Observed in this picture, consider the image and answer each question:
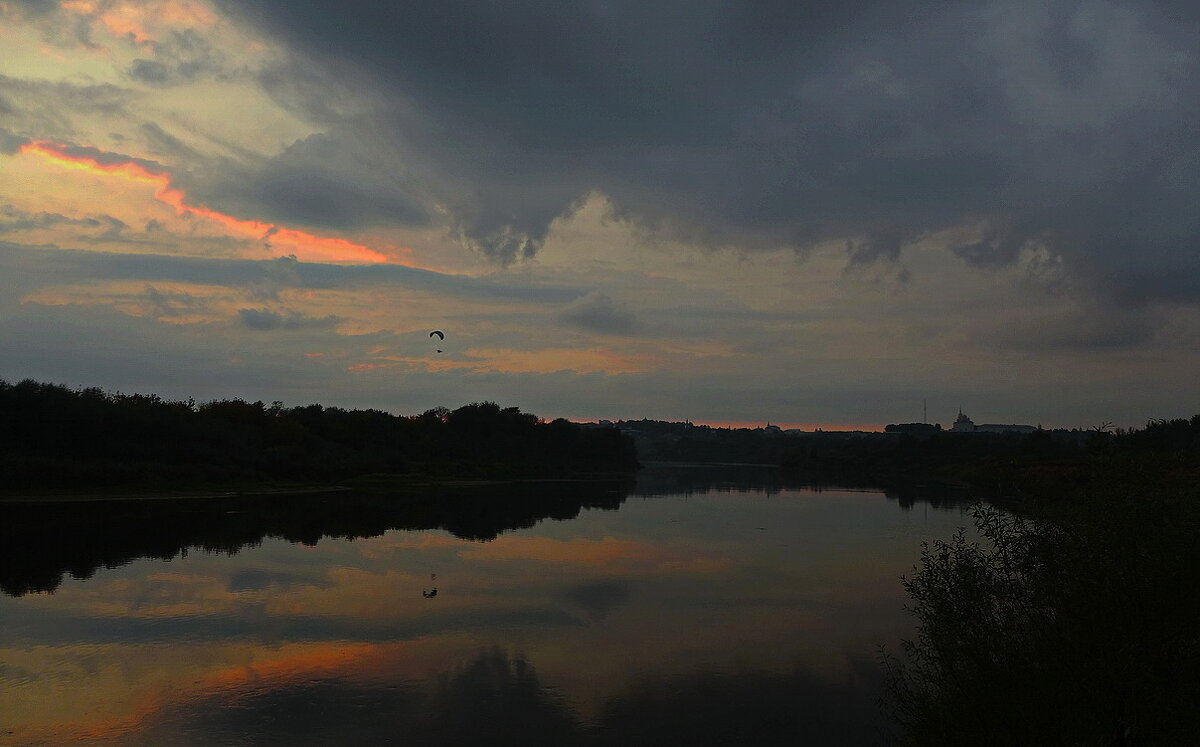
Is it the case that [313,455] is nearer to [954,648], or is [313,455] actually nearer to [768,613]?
[768,613]

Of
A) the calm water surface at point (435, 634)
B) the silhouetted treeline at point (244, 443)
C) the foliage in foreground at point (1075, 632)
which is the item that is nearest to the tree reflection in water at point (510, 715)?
the calm water surface at point (435, 634)

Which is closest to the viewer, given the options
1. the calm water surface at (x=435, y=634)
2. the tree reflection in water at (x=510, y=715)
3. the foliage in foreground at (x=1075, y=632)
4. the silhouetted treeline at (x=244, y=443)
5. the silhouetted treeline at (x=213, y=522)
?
the foliage in foreground at (x=1075, y=632)

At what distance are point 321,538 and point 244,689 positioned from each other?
103 feet

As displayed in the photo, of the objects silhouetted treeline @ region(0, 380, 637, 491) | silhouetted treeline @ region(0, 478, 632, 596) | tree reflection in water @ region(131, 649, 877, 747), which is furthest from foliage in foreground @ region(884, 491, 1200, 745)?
silhouetted treeline @ region(0, 380, 637, 491)

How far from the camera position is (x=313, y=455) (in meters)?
103

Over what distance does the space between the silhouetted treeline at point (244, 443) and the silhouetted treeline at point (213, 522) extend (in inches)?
336

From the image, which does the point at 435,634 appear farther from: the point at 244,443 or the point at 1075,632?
the point at 244,443

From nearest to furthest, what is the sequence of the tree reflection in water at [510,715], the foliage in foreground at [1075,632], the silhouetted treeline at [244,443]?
the foliage in foreground at [1075,632]
the tree reflection in water at [510,715]
the silhouetted treeline at [244,443]

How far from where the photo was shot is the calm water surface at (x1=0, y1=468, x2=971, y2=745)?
17.4m

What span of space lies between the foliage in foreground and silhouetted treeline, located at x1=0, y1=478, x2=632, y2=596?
3209 centimetres

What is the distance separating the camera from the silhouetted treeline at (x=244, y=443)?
233ft

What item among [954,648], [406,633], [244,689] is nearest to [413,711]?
[244,689]

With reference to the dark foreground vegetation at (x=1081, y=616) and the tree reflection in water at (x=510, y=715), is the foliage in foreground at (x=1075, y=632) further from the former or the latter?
the tree reflection in water at (x=510, y=715)

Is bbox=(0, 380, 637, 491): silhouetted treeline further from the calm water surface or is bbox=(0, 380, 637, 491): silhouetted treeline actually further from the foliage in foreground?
the foliage in foreground
